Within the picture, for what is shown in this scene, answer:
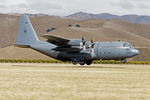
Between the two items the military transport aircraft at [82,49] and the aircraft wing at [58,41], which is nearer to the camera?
the military transport aircraft at [82,49]

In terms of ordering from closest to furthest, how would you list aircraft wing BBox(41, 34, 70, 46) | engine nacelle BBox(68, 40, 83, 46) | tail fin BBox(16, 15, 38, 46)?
aircraft wing BBox(41, 34, 70, 46) < engine nacelle BBox(68, 40, 83, 46) < tail fin BBox(16, 15, 38, 46)

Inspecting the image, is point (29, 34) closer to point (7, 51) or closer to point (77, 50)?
point (77, 50)

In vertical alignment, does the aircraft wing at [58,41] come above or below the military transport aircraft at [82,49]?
above

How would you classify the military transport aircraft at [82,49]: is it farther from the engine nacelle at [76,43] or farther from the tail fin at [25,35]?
the tail fin at [25,35]

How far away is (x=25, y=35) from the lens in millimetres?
65000

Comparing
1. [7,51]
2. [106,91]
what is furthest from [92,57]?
[7,51]

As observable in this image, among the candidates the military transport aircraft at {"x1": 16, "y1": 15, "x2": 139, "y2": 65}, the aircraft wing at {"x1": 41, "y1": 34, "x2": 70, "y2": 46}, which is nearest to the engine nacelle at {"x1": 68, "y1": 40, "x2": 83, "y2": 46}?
the military transport aircraft at {"x1": 16, "y1": 15, "x2": 139, "y2": 65}

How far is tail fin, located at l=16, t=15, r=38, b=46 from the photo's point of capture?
212ft

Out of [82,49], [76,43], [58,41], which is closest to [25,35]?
[58,41]

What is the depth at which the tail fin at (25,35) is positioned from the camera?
6462cm

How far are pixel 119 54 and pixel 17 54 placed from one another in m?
104

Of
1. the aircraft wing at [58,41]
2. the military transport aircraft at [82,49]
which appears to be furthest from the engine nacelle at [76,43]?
the aircraft wing at [58,41]

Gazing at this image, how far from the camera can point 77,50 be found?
59219 millimetres

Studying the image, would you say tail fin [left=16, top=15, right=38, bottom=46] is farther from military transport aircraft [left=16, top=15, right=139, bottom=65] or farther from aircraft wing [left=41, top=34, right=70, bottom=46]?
aircraft wing [left=41, top=34, right=70, bottom=46]
